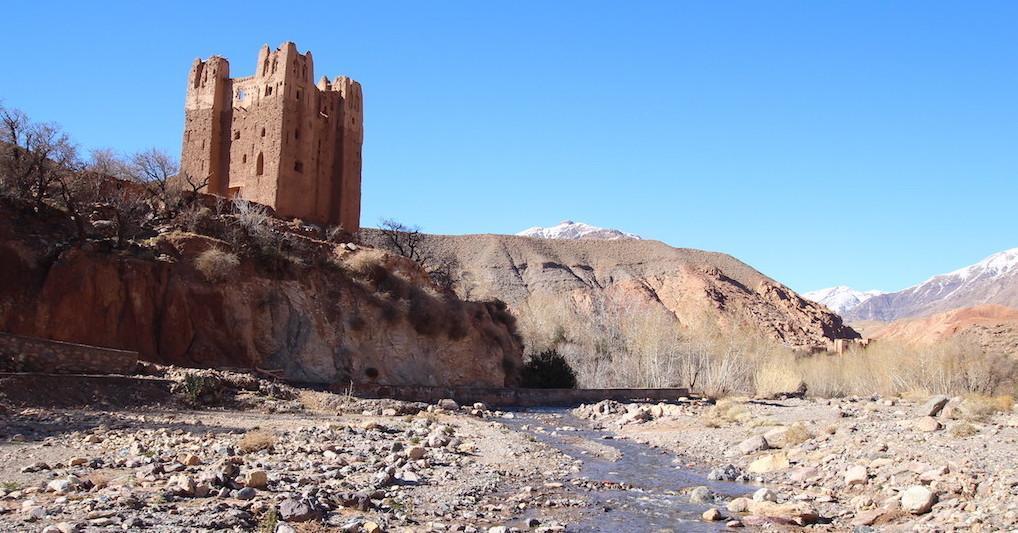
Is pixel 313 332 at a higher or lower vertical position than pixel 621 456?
higher

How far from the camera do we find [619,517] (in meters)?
11.6

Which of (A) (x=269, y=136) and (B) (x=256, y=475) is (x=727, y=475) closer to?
(B) (x=256, y=475)

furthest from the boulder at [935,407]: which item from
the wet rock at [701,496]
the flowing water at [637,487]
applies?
the wet rock at [701,496]

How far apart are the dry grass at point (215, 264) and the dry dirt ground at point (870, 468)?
47.2 feet

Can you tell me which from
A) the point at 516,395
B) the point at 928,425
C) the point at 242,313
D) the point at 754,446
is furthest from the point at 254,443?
the point at 516,395

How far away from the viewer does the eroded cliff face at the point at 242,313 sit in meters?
24.2

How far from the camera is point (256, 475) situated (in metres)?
10.4

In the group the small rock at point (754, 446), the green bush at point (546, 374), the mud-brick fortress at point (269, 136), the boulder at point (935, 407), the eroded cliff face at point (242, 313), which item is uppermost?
the mud-brick fortress at point (269, 136)

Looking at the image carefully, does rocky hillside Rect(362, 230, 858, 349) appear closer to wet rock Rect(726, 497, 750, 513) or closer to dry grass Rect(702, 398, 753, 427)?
dry grass Rect(702, 398, 753, 427)

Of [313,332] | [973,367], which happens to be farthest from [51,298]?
[973,367]

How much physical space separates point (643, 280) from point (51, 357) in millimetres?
92490

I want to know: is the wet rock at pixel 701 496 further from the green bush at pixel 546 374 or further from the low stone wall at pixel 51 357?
the green bush at pixel 546 374

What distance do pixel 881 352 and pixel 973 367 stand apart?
30.8 feet

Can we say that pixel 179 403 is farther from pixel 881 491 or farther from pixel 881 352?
pixel 881 352
